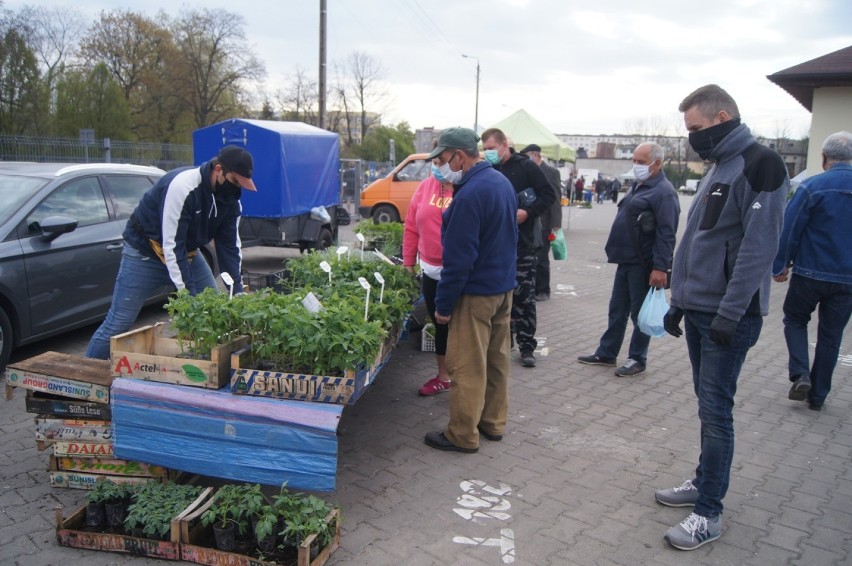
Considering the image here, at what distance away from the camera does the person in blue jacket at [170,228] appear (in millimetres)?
4215

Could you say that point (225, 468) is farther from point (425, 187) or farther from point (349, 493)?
point (425, 187)

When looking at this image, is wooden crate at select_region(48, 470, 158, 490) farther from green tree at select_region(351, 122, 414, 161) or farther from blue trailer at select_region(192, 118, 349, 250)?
green tree at select_region(351, 122, 414, 161)

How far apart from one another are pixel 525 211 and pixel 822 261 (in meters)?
2.39

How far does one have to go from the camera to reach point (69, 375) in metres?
3.61

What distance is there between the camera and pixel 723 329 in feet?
10.1

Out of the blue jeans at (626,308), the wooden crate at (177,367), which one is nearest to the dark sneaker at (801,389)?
the blue jeans at (626,308)

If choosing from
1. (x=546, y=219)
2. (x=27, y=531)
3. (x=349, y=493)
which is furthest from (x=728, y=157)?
(x=546, y=219)

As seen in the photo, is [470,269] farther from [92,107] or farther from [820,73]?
[92,107]

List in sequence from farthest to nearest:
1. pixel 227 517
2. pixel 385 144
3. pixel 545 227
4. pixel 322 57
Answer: pixel 385 144
pixel 322 57
pixel 545 227
pixel 227 517

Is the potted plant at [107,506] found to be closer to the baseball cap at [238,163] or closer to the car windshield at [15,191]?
the baseball cap at [238,163]

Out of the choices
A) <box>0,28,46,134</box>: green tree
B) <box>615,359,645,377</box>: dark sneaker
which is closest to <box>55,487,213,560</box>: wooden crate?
<box>615,359,645,377</box>: dark sneaker

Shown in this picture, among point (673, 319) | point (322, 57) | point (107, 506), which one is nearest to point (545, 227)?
point (673, 319)

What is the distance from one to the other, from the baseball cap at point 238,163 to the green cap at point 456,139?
124 cm

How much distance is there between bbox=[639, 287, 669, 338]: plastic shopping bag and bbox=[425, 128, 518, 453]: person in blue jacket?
1.65 meters
